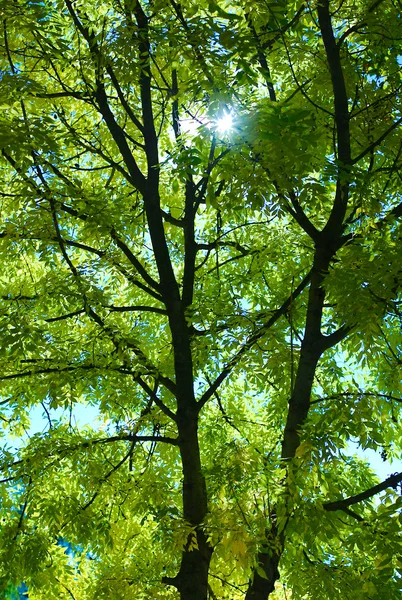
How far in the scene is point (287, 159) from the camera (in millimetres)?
4133

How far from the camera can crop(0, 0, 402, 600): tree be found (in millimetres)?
4375

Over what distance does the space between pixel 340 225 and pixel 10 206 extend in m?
3.15

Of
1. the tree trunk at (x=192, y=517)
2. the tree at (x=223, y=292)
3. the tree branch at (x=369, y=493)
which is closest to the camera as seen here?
the tree at (x=223, y=292)

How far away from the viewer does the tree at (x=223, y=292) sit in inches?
172

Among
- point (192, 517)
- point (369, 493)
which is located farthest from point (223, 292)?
point (369, 493)

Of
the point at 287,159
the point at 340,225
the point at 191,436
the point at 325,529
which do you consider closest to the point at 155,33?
the point at 287,159

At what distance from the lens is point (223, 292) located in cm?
712

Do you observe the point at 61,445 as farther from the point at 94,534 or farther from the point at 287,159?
the point at 287,159

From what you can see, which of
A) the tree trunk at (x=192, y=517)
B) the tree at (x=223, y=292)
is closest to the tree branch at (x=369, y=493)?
the tree at (x=223, y=292)

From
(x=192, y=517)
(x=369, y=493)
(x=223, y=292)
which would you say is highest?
(x=223, y=292)

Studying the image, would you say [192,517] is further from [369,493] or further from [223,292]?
[223,292]

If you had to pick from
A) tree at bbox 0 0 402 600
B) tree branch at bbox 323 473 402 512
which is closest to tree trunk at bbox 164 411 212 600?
tree at bbox 0 0 402 600

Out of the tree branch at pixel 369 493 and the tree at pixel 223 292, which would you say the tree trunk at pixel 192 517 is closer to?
the tree at pixel 223 292

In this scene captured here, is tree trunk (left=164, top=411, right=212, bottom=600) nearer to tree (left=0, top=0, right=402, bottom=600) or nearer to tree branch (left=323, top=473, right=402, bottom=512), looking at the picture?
tree (left=0, top=0, right=402, bottom=600)
